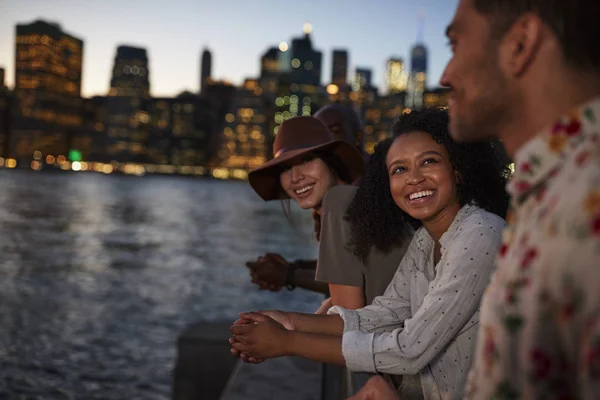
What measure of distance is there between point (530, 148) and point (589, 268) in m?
0.27

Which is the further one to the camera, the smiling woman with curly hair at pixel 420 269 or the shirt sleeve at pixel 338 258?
the shirt sleeve at pixel 338 258

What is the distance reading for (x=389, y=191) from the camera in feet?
9.99

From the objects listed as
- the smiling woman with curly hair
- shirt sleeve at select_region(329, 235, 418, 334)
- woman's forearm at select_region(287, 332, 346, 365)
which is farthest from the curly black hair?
woman's forearm at select_region(287, 332, 346, 365)

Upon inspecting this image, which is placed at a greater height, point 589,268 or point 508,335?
point 589,268

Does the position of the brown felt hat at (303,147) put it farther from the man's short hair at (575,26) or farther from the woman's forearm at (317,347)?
the man's short hair at (575,26)

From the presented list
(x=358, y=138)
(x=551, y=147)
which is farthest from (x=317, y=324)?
(x=358, y=138)

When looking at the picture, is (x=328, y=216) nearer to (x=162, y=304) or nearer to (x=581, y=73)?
(x=581, y=73)

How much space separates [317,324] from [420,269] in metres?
0.47

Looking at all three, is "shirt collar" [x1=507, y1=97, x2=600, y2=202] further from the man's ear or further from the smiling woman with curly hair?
the man's ear

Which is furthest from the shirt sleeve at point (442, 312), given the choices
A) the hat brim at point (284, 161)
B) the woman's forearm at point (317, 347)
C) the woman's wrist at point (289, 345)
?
the hat brim at point (284, 161)

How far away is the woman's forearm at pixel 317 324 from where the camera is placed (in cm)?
271

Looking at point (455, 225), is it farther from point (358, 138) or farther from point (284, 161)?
point (358, 138)

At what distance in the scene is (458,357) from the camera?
2393 mm

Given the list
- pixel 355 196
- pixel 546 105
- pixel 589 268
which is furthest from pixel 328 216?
pixel 589 268
